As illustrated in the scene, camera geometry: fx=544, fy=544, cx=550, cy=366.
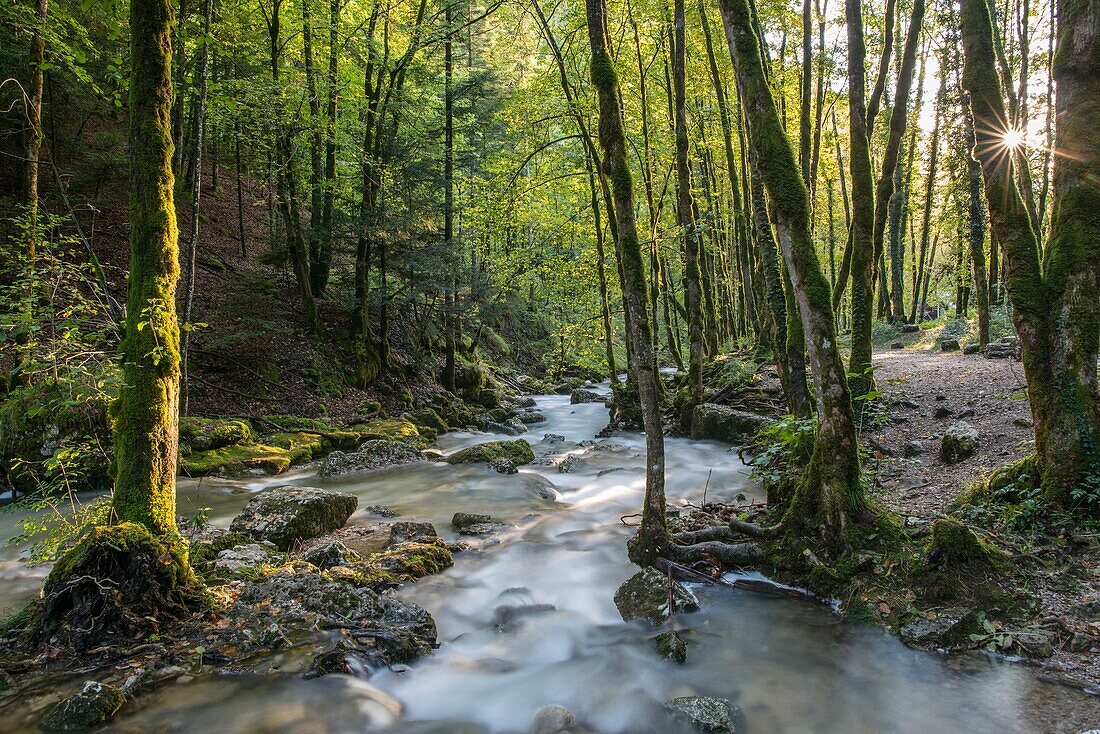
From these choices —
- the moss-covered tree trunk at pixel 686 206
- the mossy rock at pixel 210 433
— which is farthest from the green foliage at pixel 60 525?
the moss-covered tree trunk at pixel 686 206

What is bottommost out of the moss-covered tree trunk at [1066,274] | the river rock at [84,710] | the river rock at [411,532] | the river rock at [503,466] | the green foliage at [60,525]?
the river rock at [503,466]

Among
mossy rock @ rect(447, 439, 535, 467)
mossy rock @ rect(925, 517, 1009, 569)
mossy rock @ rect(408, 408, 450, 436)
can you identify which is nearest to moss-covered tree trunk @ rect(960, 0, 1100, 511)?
mossy rock @ rect(925, 517, 1009, 569)

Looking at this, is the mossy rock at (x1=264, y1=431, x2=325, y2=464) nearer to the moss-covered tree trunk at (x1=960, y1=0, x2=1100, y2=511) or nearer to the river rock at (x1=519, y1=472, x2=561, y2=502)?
the river rock at (x1=519, y1=472, x2=561, y2=502)

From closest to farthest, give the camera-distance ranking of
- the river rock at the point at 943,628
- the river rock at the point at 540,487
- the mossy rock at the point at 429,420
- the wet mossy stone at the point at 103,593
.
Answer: the wet mossy stone at the point at 103,593
the river rock at the point at 943,628
the river rock at the point at 540,487
the mossy rock at the point at 429,420

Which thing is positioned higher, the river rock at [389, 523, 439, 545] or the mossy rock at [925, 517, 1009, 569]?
the mossy rock at [925, 517, 1009, 569]

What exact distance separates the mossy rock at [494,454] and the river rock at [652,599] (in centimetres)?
705

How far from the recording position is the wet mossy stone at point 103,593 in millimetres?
4363

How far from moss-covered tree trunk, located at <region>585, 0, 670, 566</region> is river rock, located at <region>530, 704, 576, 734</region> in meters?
2.21

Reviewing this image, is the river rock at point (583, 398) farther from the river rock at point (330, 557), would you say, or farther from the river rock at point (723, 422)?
the river rock at point (330, 557)

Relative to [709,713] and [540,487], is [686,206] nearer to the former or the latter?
[540,487]

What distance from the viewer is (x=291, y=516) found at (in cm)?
746

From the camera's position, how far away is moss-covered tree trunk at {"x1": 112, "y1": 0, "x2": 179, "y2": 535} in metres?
4.71

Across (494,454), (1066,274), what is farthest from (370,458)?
(1066,274)

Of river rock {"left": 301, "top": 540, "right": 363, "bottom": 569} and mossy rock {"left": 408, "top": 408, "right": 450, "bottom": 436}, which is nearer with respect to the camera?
river rock {"left": 301, "top": 540, "right": 363, "bottom": 569}
